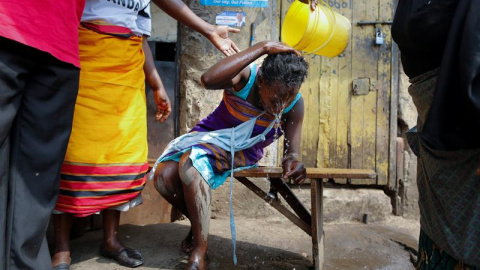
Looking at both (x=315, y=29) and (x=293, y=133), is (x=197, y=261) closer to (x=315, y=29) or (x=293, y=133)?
(x=293, y=133)

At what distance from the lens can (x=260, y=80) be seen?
2537 millimetres

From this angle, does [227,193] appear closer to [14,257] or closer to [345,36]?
[345,36]

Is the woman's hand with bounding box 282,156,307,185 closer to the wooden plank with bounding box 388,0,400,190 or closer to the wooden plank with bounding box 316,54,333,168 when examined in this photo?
the wooden plank with bounding box 316,54,333,168

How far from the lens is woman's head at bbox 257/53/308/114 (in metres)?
2.38

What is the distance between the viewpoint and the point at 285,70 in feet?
7.80

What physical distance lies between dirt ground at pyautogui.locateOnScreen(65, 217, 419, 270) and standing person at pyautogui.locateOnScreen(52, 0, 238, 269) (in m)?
0.24

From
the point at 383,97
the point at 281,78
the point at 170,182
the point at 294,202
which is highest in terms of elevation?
the point at 383,97

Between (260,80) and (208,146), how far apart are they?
487 mm

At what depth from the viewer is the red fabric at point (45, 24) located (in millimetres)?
1555

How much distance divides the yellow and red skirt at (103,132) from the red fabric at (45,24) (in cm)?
45

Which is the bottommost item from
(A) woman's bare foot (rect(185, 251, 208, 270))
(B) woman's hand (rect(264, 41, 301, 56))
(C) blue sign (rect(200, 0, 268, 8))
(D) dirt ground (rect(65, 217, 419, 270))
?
(D) dirt ground (rect(65, 217, 419, 270))

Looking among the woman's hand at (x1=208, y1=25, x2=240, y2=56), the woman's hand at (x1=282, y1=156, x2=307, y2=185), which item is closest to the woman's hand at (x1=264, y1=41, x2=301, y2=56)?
the woman's hand at (x1=208, y1=25, x2=240, y2=56)

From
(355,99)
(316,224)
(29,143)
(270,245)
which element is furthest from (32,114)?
(355,99)

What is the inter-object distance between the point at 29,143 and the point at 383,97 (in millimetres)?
3224
